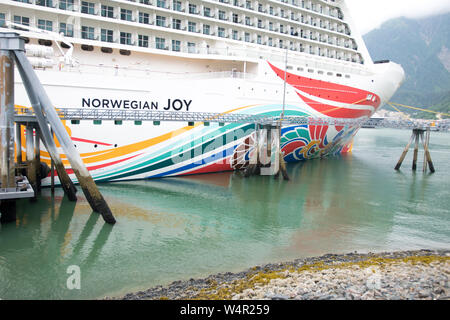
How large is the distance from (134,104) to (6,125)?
6638 millimetres

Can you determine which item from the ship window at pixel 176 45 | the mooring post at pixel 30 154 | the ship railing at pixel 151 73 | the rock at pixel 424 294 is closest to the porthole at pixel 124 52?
the ship railing at pixel 151 73

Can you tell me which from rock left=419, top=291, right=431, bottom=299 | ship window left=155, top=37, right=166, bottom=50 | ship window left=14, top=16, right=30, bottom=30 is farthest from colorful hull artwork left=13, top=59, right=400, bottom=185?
rock left=419, top=291, right=431, bottom=299

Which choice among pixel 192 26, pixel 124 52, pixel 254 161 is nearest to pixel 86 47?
pixel 124 52

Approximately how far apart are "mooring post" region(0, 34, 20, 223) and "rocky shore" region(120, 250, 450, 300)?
17.4ft

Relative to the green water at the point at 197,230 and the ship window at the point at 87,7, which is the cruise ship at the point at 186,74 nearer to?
the ship window at the point at 87,7

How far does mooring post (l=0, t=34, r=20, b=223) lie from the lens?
9.55 meters

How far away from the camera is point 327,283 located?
6059 millimetres

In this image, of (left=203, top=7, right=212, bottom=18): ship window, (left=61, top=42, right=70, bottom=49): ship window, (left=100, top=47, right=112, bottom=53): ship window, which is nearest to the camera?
(left=61, top=42, right=70, bottom=49): ship window

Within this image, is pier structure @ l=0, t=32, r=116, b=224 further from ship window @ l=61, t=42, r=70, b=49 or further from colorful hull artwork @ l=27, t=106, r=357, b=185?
ship window @ l=61, t=42, r=70, b=49

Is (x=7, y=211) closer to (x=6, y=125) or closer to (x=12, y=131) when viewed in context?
(x=12, y=131)

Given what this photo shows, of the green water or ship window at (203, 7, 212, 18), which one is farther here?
ship window at (203, 7, 212, 18)

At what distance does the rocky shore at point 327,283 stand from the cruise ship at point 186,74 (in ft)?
31.5

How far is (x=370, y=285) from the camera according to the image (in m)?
5.87

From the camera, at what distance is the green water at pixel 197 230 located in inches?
296
